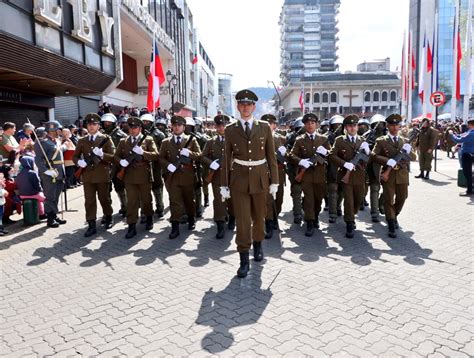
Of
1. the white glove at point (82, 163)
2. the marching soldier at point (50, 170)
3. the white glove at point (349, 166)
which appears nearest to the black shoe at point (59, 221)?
the marching soldier at point (50, 170)

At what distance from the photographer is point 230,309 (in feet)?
13.6

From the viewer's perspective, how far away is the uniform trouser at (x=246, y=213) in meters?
5.15

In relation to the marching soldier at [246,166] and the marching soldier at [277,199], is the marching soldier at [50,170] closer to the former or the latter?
the marching soldier at [277,199]

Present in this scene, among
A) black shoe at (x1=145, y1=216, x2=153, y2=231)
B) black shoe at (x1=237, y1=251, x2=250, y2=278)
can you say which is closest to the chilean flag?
black shoe at (x1=145, y1=216, x2=153, y2=231)

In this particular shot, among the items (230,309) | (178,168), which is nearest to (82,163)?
(178,168)

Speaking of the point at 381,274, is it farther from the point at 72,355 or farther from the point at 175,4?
the point at 175,4

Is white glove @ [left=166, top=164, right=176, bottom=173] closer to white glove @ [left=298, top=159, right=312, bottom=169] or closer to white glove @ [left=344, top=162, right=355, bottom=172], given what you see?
white glove @ [left=298, top=159, right=312, bottom=169]

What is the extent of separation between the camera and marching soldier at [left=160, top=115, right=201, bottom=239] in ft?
23.1

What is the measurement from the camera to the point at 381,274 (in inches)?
199

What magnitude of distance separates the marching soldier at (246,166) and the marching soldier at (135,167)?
242cm

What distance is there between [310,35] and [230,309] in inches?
5395

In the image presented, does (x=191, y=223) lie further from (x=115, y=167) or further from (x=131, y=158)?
(x=115, y=167)

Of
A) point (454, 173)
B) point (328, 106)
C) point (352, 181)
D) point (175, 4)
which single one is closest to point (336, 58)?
point (328, 106)

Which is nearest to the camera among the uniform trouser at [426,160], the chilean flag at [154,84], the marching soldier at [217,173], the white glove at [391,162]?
the white glove at [391,162]
